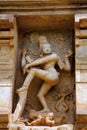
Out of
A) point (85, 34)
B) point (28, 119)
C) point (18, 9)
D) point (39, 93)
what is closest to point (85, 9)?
point (85, 34)

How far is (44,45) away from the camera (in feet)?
19.6

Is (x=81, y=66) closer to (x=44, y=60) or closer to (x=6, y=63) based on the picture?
(x=44, y=60)

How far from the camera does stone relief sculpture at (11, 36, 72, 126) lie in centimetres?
538

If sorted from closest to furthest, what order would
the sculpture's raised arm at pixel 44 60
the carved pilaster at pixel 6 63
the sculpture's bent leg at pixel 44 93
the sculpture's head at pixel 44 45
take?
the carved pilaster at pixel 6 63
the sculpture's bent leg at pixel 44 93
the sculpture's raised arm at pixel 44 60
the sculpture's head at pixel 44 45

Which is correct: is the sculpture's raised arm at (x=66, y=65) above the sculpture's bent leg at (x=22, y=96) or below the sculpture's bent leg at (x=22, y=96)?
above

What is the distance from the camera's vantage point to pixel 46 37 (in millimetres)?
6184

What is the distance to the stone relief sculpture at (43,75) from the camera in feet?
17.6

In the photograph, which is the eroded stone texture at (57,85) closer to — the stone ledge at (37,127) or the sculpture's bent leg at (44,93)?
the sculpture's bent leg at (44,93)

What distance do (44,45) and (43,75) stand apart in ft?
1.66

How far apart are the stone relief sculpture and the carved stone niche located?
0.09 ft

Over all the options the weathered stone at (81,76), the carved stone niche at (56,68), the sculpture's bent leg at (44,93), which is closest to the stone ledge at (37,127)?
the carved stone niche at (56,68)

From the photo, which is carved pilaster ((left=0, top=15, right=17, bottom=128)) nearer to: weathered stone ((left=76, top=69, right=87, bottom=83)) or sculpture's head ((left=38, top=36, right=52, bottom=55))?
sculpture's head ((left=38, top=36, right=52, bottom=55))

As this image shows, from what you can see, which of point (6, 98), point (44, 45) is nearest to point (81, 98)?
point (6, 98)

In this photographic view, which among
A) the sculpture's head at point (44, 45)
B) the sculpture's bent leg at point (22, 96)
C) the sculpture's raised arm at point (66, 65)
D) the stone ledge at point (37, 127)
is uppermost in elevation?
the sculpture's head at point (44, 45)
